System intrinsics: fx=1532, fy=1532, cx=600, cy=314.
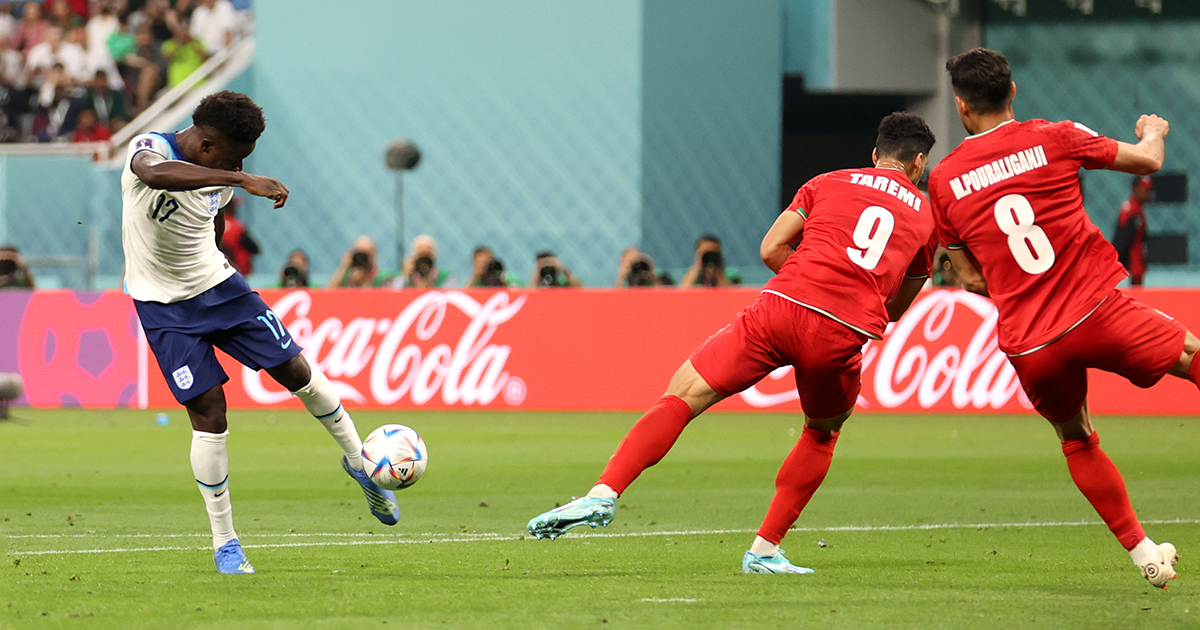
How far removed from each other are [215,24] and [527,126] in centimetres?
538

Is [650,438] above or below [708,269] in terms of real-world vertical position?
above

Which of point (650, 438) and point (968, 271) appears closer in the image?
point (968, 271)

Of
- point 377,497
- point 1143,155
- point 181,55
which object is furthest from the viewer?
point 181,55

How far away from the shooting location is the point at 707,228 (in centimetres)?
2156

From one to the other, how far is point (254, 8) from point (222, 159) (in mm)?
17317

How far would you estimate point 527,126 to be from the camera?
2169cm

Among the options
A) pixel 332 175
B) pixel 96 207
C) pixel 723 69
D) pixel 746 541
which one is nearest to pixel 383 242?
pixel 332 175

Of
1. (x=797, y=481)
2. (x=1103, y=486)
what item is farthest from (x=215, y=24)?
(x=1103, y=486)

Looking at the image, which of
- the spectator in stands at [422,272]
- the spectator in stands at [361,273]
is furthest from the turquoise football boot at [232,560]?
the spectator in stands at [361,273]

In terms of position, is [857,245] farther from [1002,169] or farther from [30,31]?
[30,31]

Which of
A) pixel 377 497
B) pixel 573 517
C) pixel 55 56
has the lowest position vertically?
pixel 55 56

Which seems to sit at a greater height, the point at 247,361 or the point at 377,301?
the point at 247,361

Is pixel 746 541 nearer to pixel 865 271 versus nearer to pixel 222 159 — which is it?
pixel 865 271

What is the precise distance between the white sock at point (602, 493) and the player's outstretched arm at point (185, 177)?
5.28 ft
